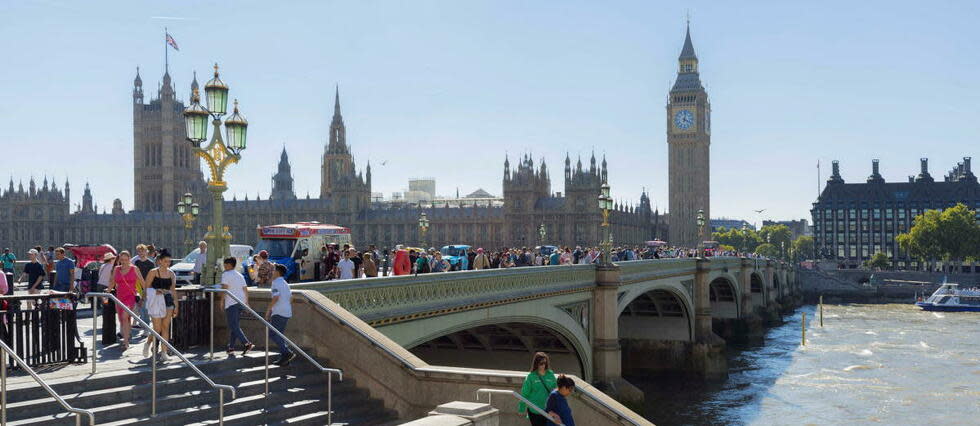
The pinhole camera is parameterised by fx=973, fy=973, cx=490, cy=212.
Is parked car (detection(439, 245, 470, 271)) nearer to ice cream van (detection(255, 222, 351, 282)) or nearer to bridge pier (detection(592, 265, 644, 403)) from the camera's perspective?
bridge pier (detection(592, 265, 644, 403))

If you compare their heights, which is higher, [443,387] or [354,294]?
[354,294]

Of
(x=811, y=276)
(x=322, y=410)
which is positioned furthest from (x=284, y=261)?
(x=811, y=276)

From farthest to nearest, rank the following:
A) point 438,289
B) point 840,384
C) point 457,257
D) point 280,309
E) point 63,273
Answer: point 840,384 → point 457,257 → point 63,273 → point 438,289 → point 280,309

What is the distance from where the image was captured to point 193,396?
12.8 meters

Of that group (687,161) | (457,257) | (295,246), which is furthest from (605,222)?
(687,161)

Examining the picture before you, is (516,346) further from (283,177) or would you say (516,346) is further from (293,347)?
(283,177)

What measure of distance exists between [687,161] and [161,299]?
484 feet

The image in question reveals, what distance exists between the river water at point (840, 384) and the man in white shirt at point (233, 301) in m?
24.2

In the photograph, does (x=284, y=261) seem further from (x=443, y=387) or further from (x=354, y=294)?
(x=443, y=387)

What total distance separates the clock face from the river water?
8540cm

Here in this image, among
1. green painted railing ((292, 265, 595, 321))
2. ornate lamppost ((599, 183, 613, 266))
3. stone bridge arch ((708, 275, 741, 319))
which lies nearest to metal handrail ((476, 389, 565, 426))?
green painted railing ((292, 265, 595, 321))

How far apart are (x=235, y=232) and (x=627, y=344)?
103099mm

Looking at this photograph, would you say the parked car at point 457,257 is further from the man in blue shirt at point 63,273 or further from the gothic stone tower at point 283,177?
the gothic stone tower at point 283,177

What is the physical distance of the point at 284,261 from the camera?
102ft
